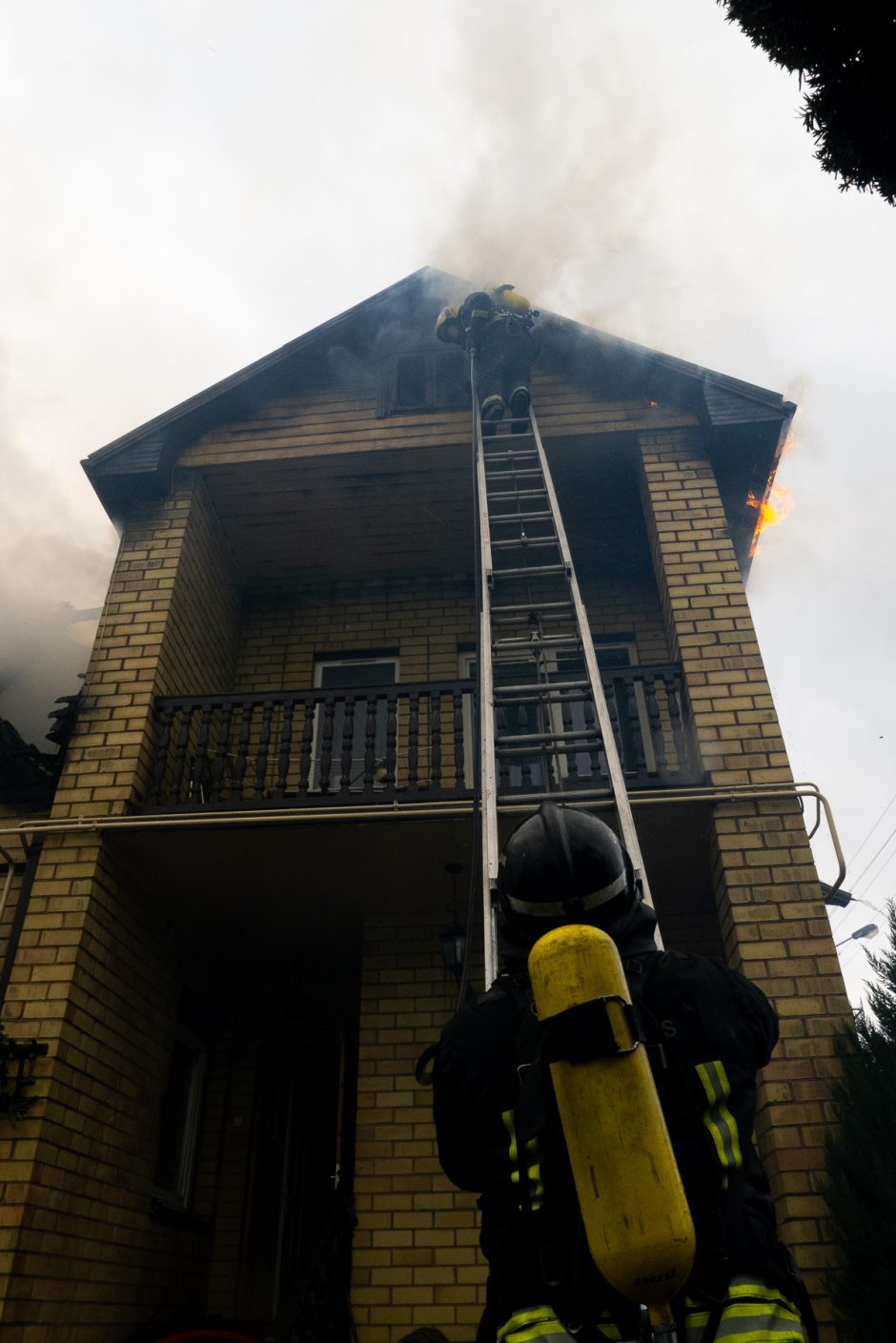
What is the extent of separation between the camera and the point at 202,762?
6488 millimetres

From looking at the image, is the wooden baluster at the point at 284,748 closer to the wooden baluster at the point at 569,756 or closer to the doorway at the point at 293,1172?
the wooden baluster at the point at 569,756

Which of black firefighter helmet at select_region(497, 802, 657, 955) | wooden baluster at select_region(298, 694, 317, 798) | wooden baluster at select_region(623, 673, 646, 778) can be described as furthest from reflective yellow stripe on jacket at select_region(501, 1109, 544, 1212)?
wooden baluster at select_region(298, 694, 317, 798)

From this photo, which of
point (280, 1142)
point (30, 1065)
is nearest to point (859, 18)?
point (30, 1065)

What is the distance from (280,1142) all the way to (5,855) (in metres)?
3.57

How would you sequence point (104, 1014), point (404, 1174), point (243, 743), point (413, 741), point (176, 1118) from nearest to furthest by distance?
point (104, 1014)
point (404, 1174)
point (413, 741)
point (243, 743)
point (176, 1118)

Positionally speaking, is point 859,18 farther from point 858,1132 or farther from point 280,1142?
point 280,1142

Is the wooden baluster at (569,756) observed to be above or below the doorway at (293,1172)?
above

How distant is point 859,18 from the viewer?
2.48m

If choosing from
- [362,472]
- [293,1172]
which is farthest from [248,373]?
[293,1172]

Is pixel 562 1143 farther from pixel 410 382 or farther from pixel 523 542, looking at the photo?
pixel 410 382

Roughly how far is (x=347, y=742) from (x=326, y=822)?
2.59 feet

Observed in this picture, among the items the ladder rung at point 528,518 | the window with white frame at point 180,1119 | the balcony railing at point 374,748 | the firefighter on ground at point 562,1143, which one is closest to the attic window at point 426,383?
the ladder rung at point 528,518

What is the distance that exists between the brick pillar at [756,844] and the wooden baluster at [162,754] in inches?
145

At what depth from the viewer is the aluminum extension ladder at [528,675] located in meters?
3.60
